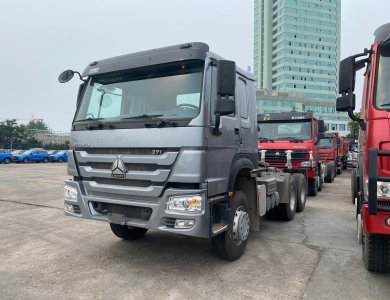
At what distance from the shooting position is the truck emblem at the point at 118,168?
13.2 feet

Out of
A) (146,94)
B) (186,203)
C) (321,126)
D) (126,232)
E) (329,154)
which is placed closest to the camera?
(186,203)

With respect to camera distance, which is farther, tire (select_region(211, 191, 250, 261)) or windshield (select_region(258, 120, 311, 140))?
windshield (select_region(258, 120, 311, 140))

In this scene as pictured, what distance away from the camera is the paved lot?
3.64 metres

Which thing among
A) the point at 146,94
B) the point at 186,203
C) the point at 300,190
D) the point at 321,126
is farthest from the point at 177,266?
the point at 321,126

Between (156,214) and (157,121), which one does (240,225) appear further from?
(157,121)

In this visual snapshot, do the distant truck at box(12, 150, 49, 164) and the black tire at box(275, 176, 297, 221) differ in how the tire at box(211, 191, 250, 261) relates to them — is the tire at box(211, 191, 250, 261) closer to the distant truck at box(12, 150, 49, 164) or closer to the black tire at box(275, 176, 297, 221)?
the black tire at box(275, 176, 297, 221)

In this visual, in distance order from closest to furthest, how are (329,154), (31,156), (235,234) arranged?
(235,234), (329,154), (31,156)

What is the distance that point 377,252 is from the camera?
385cm

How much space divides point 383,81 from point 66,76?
160 inches

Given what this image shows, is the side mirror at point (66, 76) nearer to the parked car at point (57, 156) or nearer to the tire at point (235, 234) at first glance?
the tire at point (235, 234)

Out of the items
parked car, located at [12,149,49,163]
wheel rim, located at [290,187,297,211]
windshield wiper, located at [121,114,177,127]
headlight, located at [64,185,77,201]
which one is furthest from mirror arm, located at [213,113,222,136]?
parked car, located at [12,149,49,163]

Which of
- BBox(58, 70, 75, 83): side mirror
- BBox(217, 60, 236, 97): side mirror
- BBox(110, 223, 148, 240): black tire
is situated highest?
BBox(58, 70, 75, 83): side mirror

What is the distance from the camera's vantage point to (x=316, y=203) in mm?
9492

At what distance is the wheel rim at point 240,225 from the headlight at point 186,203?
930 mm
